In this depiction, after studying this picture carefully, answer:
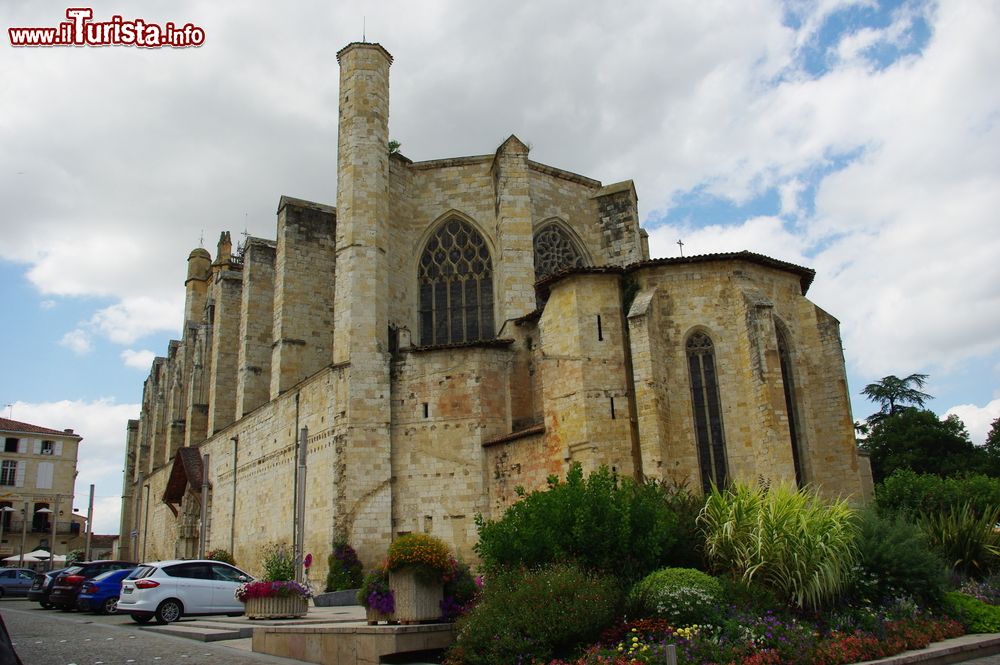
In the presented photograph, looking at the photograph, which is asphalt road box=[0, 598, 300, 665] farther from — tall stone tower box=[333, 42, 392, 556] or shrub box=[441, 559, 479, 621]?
tall stone tower box=[333, 42, 392, 556]

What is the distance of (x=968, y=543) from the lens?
597 inches

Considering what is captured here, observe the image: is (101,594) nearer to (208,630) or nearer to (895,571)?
(208,630)

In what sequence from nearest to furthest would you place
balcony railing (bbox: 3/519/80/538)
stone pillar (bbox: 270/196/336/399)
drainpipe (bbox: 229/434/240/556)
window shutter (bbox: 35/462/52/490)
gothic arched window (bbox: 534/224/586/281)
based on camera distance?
gothic arched window (bbox: 534/224/586/281) → stone pillar (bbox: 270/196/336/399) → drainpipe (bbox: 229/434/240/556) → balcony railing (bbox: 3/519/80/538) → window shutter (bbox: 35/462/52/490)

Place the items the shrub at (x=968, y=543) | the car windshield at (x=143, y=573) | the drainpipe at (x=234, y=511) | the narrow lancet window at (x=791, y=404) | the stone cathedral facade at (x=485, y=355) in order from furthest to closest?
1. the drainpipe at (x=234, y=511)
2. the narrow lancet window at (x=791, y=404)
3. the stone cathedral facade at (x=485, y=355)
4. the car windshield at (x=143, y=573)
5. the shrub at (x=968, y=543)

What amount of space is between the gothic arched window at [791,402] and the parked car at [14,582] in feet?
83.1

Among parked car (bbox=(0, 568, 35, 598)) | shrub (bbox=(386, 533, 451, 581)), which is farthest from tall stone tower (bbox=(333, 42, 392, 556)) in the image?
parked car (bbox=(0, 568, 35, 598))

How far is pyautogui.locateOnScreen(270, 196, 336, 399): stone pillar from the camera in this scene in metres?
26.8

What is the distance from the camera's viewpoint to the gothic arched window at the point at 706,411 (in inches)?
759

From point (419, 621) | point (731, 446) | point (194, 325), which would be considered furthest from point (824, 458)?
point (194, 325)

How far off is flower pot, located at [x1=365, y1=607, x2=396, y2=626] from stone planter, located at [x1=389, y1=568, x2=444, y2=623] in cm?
9

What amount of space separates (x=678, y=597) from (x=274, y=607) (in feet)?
25.9

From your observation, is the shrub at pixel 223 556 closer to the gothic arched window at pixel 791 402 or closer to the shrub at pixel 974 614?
the gothic arched window at pixel 791 402

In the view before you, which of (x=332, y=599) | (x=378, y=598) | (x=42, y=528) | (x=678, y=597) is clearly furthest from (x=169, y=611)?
(x=42, y=528)

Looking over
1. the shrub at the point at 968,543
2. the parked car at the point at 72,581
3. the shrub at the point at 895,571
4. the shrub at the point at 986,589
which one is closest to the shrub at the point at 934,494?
the shrub at the point at 968,543
